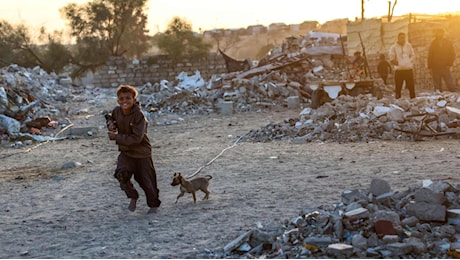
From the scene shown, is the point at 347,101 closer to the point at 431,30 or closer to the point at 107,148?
the point at 107,148

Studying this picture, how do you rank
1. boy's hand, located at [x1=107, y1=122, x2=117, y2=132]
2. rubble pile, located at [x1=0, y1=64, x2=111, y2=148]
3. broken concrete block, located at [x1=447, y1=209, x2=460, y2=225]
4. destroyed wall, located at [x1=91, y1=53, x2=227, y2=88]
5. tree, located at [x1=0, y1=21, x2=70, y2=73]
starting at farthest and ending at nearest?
tree, located at [x1=0, y1=21, x2=70, y2=73], destroyed wall, located at [x1=91, y1=53, x2=227, y2=88], rubble pile, located at [x1=0, y1=64, x2=111, y2=148], boy's hand, located at [x1=107, y1=122, x2=117, y2=132], broken concrete block, located at [x1=447, y1=209, x2=460, y2=225]

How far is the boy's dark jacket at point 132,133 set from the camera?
542 centimetres

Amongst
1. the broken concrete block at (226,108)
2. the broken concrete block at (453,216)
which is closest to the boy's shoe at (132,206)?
the broken concrete block at (453,216)

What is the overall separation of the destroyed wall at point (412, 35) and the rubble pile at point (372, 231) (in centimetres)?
1290

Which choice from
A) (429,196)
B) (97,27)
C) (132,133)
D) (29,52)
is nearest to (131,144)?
(132,133)

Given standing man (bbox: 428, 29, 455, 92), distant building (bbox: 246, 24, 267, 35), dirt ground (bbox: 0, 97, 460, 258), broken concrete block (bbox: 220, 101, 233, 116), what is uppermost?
distant building (bbox: 246, 24, 267, 35)

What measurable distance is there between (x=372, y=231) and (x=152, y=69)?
29399 mm

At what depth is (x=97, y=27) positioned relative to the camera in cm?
3825

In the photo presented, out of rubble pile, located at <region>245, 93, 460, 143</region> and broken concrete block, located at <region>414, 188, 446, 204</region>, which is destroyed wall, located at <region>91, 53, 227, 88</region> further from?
broken concrete block, located at <region>414, 188, 446, 204</region>

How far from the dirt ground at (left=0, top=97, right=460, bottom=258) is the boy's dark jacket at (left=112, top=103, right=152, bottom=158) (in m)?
0.61

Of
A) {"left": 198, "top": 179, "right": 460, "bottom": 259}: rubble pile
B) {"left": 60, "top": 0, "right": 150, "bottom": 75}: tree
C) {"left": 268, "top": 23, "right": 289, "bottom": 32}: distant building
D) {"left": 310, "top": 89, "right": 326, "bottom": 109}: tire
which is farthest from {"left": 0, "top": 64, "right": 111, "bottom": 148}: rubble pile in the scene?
{"left": 268, "top": 23, "right": 289, "bottom": 32}: distant building

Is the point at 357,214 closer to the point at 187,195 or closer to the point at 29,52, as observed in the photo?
the point at 187,195

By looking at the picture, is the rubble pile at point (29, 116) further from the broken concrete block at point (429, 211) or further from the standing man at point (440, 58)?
the broken concrete block at point (429, 211)

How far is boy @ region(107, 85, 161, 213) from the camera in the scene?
5414 millimetres
